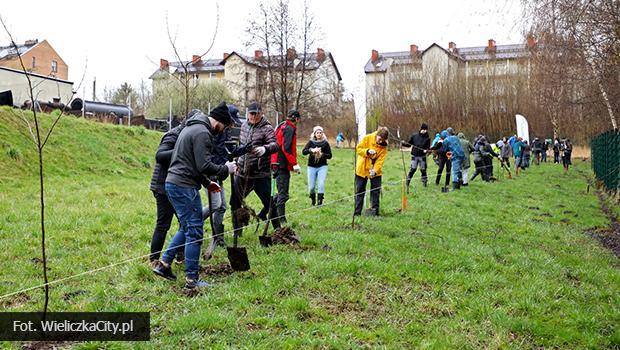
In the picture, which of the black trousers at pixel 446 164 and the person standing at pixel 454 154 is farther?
the black trousers at pixel 446 164

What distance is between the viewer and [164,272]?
5980 millimetres

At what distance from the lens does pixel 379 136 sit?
10.4 m

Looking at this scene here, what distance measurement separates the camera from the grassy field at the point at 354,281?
4.90 meters

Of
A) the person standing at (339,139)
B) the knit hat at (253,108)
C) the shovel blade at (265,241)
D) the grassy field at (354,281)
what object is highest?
the person standing at (339,139)

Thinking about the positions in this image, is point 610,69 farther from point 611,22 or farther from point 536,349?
point 536,349

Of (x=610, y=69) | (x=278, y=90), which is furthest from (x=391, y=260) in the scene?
(x=278, y=90)

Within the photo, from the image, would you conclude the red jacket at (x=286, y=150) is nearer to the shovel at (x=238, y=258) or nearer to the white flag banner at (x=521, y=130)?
the shovel at (x=238, y=258)

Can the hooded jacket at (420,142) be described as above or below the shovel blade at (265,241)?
above

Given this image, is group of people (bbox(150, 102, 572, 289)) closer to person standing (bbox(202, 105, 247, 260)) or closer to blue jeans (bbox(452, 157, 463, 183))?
person standing (bbox(202, 105, 247, 260))

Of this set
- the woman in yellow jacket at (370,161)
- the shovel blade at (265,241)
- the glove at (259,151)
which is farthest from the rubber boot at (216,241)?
the woman in yellow jacket at (370,161)

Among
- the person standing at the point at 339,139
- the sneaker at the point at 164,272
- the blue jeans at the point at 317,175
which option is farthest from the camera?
the person standing at the point at 339,139

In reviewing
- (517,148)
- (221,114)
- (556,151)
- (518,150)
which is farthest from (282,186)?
(556,151)

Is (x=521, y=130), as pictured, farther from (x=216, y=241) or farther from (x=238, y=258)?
(x=238, y=258)

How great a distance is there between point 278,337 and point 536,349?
89.7 inches
